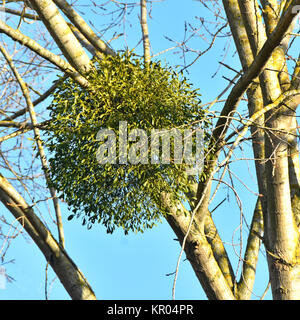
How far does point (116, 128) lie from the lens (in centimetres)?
238

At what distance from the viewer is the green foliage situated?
239 cm

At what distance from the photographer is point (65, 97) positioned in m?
2.57

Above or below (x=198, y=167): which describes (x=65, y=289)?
below

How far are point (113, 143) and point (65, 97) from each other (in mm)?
464

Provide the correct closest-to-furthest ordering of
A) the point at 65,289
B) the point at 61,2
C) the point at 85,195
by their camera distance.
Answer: the point at 85,195, the point at 65,289, the point at 61,2

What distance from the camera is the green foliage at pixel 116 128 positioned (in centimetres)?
239

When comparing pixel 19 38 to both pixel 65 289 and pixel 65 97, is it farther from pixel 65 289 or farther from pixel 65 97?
pixel 65 289

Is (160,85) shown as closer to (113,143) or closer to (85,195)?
(113,143)
